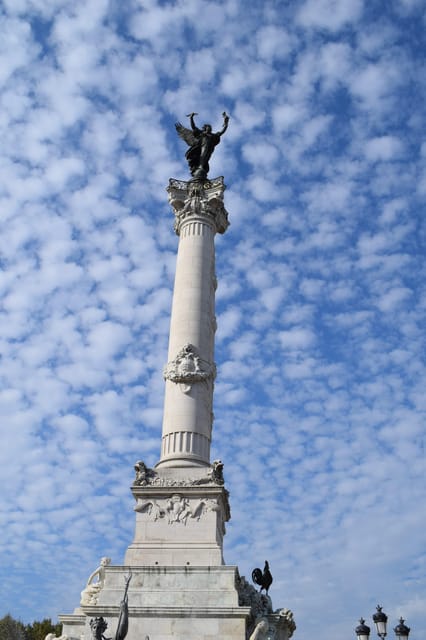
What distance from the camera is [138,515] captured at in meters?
25.4

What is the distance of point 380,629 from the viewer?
21.5m

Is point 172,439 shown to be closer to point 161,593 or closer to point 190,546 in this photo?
point 190,546

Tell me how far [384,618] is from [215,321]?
1404cm

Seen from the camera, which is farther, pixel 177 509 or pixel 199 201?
pixel 199 201

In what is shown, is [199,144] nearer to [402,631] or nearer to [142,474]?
[142,474]

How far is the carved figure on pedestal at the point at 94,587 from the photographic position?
24906 mm

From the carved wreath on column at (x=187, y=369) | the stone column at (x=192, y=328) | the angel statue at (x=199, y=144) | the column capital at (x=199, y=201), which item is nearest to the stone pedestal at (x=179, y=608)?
the stone column at (x=192, y=328)

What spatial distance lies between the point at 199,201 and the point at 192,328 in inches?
256

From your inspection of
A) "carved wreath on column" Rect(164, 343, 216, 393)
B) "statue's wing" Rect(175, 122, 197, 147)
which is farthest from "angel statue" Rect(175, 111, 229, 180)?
"carved wreath on column" Rect(164, 343, 216, 393)

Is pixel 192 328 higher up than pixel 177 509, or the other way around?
pixel 192 328

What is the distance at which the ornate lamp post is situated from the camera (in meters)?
21.1

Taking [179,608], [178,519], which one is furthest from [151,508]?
[179,608]

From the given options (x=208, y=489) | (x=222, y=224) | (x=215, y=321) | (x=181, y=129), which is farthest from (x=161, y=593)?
(x=181, y=129)

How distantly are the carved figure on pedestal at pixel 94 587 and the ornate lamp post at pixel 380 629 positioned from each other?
886 centimetres
